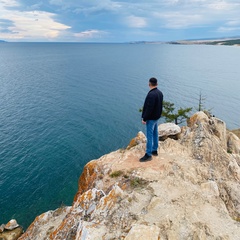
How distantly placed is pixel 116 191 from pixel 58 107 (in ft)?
209

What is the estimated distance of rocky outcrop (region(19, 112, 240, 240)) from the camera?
31.3 ft

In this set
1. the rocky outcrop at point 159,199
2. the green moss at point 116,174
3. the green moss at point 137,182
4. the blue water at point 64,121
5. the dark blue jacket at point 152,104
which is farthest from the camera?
the blue water at point 64,121

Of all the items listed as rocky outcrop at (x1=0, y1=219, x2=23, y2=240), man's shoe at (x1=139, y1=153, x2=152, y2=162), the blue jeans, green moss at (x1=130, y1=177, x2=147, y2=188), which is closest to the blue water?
rocky outcrop at (x1=0, y1=219, x2=23, y2=240)

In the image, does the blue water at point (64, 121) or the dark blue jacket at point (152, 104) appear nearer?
the dark blue jacket at point (152, 104)

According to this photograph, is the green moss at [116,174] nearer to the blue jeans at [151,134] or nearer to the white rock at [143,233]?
the blue jeans at [151,134]

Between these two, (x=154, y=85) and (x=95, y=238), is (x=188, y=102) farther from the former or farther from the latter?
(x=95, y=238)

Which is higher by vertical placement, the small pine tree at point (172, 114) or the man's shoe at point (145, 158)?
the man's shoe at point (145, 158)

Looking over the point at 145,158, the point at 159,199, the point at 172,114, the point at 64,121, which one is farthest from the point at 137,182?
the point at 64,121

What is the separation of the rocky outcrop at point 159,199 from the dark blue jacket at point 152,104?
3.08 m

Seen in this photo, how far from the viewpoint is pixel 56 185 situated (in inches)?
1503

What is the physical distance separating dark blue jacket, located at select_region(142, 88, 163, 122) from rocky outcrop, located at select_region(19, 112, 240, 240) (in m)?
3.08

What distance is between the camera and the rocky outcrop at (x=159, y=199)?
9.55 metres

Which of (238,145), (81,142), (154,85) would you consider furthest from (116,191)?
(81,142)

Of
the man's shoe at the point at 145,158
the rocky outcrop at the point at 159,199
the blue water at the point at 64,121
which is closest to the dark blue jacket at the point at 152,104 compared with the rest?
the man's shoe at the point at 145,158
